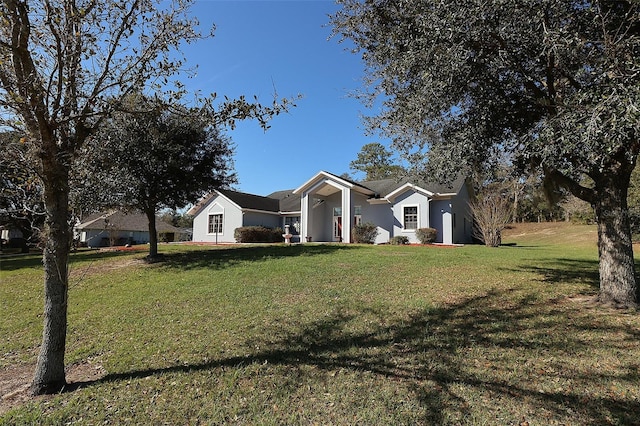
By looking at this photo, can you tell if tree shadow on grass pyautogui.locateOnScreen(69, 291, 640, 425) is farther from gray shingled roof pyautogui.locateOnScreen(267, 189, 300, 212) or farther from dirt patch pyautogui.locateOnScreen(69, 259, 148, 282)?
gray shingled roof pyautogui.locateOnScreen(267, 189, 300, 212)

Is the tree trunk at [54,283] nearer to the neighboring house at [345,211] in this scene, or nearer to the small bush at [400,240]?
the neighboring house at [345,211]

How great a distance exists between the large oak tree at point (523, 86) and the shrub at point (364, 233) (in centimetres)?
1398

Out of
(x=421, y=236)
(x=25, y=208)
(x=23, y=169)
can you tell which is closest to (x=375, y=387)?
(x=25, y=208)

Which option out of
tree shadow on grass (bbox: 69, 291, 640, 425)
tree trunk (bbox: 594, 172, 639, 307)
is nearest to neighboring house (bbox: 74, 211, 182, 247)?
tree shadow on grass (bbox: 69, 291, 640, 425)

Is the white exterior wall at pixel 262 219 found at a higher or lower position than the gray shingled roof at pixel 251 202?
lower

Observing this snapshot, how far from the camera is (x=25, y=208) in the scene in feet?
13.5

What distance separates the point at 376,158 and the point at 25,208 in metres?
52.9

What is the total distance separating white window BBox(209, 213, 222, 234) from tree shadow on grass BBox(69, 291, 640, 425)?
2187cm

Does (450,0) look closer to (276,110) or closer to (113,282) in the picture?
(276,110)

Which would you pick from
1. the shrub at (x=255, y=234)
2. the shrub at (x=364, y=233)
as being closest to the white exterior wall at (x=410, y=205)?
the shrub at (x=364, y=233)

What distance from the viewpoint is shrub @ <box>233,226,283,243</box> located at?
24.7 m

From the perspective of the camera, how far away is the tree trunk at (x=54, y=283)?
172 inches

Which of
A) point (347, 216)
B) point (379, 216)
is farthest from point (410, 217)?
point (347, 216)

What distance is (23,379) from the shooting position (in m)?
4.92
